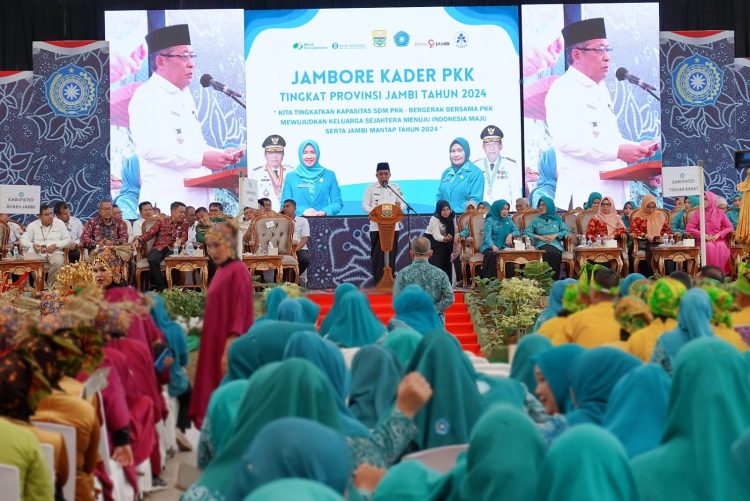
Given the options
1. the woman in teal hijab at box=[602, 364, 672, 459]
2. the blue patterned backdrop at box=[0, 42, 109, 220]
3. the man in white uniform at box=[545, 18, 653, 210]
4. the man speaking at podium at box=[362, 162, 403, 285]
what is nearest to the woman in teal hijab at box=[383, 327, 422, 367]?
the woman in teal hijab at box=[602, 364, 672, 459]

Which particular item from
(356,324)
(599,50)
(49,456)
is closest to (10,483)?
(49,456)

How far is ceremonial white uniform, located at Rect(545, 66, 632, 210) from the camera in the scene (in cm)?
1348

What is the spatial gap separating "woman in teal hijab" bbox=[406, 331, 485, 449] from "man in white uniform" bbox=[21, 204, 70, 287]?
8678 millimetres

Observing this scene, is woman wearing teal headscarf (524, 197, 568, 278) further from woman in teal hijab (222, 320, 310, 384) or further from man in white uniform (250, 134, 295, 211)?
woman in teal hijab (222, 320, 310, 384)

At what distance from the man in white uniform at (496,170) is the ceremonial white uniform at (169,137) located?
10.9 feet

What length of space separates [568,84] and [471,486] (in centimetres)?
1204

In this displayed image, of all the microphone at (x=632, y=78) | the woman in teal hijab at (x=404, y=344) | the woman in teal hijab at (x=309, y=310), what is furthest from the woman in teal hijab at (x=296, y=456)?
the microphone at (x=632, y=78)

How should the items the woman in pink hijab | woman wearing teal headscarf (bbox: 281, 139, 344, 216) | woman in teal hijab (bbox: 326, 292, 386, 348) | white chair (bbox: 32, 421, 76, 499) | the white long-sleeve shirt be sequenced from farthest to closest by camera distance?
woman wearing teal headscarf (bbox: 281, 139, 344, 216) < the white long-sleeve shirt < the woman in pink hijab < woman in teal hijab (bbox: 326, 292, 386, 348) < white chair (bbox: 32, 421, 76, 499)

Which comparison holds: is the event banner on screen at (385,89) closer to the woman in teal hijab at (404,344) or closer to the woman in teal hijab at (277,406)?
the woman in teal hijab at (404,344)

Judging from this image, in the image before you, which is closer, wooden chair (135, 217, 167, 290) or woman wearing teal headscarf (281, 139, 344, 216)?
wooden chair (135, 217, 167, 290)

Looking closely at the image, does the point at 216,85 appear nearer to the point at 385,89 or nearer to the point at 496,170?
the point at 385,89

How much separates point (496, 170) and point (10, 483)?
1086 cm

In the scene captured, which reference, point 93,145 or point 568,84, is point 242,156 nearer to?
point 93,145

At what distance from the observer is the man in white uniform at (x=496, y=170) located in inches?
Answer: 522
